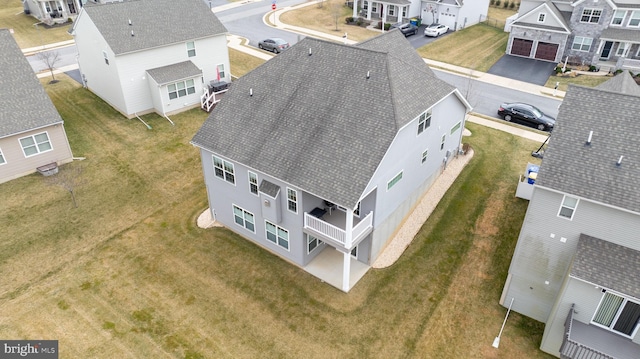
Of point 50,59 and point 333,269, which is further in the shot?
point 50,59

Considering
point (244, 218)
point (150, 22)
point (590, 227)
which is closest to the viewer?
point (590, 227)

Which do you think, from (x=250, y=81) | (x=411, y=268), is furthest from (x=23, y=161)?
(x=411, y=268)

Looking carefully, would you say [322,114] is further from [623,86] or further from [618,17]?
[618,17]

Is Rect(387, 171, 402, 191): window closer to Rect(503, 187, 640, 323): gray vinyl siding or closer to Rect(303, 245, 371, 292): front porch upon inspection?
Rect(303, 245, 371, 292): front porch

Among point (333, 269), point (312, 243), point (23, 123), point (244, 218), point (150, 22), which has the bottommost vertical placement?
point (333, 269)

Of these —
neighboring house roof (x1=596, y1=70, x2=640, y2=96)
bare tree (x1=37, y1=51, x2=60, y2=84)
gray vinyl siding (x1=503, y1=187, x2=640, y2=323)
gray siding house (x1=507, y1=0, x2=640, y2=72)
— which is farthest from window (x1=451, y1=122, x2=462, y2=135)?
bare tree (x1=37, y1=51, x2=60, y2=84)

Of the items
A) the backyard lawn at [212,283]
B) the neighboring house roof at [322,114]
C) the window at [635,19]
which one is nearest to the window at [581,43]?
the window at [635,19]

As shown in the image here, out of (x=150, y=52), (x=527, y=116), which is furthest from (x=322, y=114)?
(x=527, y=116)
